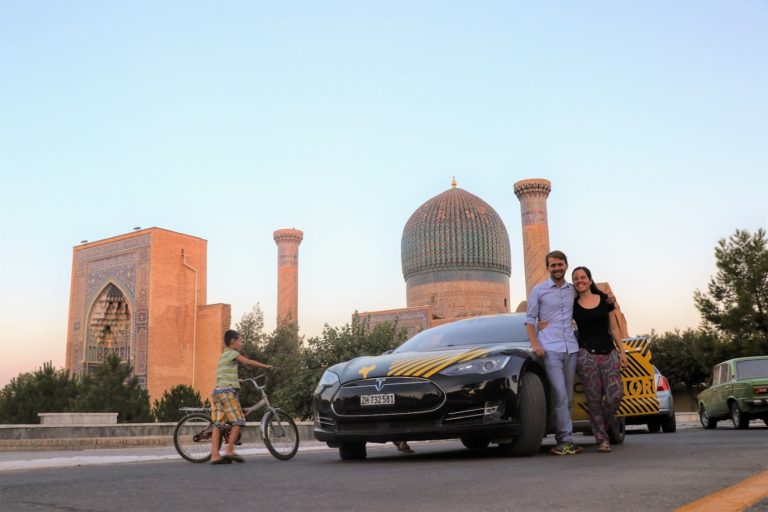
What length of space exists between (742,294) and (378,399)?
82.0 feet

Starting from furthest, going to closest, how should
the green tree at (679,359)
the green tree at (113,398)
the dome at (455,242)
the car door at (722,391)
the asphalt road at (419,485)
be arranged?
the dome at (455,242), the green tree at (679,359), the green tree at (113,398), the car door at (722,391), the asphalt road at (419,485)

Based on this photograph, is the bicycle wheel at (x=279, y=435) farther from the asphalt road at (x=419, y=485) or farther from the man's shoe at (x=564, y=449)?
the man's shoe at (x=564, y=449)

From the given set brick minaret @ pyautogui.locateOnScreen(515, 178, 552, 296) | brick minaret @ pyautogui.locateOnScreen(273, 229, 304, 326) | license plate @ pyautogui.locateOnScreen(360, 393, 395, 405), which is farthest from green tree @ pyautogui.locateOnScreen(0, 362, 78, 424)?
brick minaret @ pyautogui.locateOnScreen(273, 229, 304, 326)

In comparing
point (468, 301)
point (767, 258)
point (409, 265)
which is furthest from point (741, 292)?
point (409, 265)

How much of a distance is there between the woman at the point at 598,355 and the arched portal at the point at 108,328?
32203 millimetres

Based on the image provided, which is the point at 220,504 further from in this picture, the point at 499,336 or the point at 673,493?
the point at 499,336

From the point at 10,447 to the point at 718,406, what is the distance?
10.5m

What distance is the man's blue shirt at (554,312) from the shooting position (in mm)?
5465

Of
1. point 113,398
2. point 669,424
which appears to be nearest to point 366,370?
point 669,424

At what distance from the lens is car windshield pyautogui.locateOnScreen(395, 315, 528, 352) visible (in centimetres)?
589

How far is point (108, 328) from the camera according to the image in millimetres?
37031

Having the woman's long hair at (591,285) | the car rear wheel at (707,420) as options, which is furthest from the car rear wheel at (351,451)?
the car rear wheel at (707,420)

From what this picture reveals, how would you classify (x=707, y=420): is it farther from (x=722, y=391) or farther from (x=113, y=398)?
(x=113, y=398)

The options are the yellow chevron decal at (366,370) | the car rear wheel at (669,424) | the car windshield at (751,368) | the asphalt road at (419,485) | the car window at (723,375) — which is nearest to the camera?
the asphalt road at (419,485)
